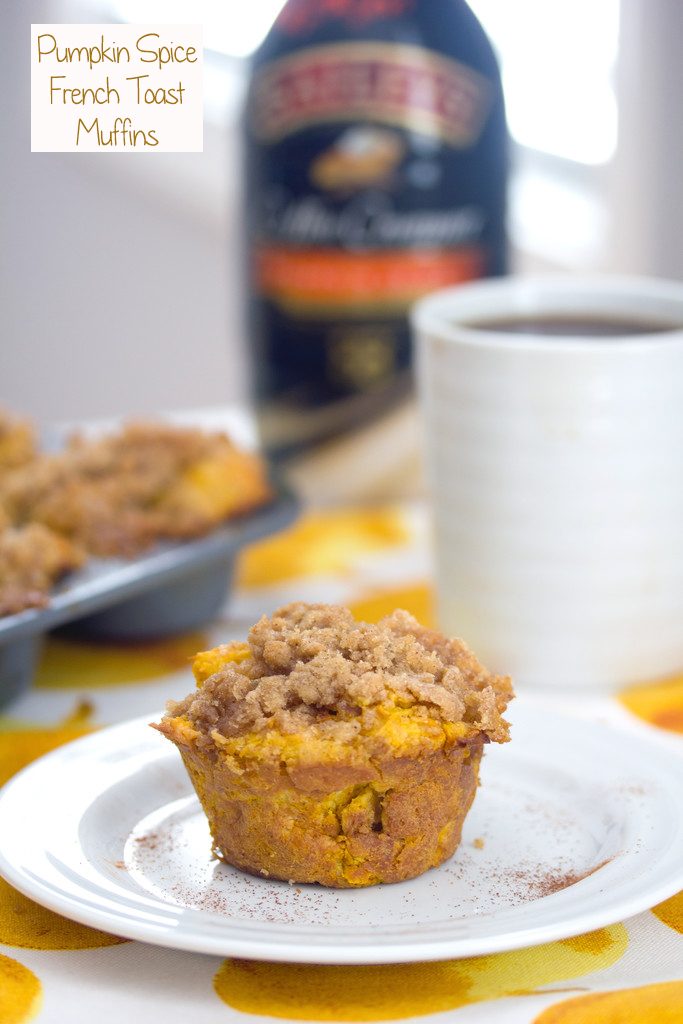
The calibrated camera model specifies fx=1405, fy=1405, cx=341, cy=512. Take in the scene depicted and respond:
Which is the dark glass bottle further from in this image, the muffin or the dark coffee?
the muffin

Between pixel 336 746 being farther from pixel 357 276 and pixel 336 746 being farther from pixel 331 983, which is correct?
pixel 357 276

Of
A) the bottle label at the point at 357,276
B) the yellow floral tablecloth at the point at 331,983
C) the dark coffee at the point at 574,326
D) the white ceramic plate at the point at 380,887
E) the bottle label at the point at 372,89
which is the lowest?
the yellow floral tablecloth at the point at 331,983

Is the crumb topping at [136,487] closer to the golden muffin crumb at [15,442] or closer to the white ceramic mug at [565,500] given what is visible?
the golden muffin crumb at [15,442]

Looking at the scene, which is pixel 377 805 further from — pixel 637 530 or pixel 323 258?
pixel 323 258

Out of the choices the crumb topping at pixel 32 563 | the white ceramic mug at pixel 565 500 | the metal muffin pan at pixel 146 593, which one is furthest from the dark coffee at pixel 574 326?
the crumb topping at pixel 32 563

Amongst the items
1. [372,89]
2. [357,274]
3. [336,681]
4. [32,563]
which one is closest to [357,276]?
[357,274]

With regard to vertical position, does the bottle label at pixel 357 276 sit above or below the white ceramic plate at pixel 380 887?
above

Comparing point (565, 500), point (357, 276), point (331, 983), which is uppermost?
point (357, 276)

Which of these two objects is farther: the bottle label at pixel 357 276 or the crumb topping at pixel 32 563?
the bottle label at pixel 357 276
